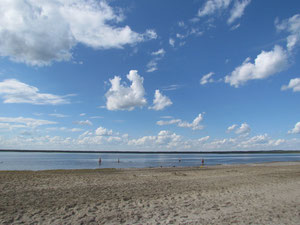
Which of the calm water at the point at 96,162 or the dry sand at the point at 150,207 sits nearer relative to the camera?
the dry sand at the point at 150,207

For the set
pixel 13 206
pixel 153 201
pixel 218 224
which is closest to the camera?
pixel 218 224

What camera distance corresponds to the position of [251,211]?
26.8ft

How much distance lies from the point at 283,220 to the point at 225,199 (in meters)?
3.28

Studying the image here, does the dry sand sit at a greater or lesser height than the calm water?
greater

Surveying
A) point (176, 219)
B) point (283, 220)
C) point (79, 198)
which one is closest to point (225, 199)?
point (283, 220)

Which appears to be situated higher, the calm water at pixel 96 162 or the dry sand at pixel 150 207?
the dry sand at pixel 150 207

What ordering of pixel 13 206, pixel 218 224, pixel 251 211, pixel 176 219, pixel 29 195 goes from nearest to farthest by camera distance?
pixel 218 224
pixel 176 219
pixel 251 211
pixel 13 206
pixel 29 195

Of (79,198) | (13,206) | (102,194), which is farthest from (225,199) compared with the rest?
(13,206)

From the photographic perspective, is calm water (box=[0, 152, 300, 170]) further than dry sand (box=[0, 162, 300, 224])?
Yes

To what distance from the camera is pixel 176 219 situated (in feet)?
23.9

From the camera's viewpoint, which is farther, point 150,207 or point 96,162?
point 96,162

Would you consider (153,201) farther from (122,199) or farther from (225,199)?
(225,199)

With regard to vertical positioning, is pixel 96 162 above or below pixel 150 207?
below

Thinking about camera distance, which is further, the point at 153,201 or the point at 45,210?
the point at 153,201
